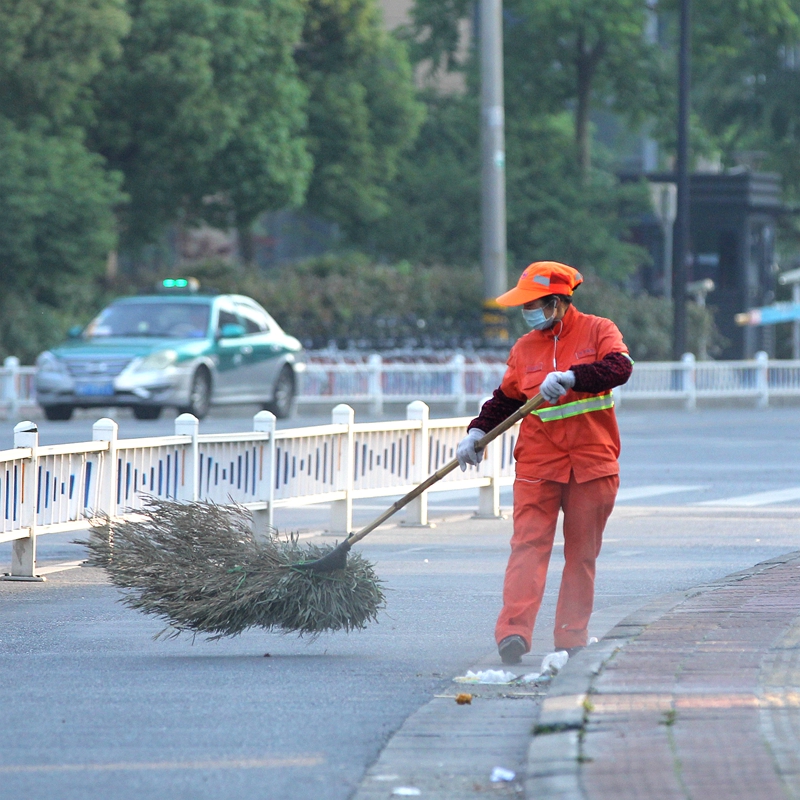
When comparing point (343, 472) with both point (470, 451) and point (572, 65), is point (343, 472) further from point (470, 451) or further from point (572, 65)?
point (572, 65)

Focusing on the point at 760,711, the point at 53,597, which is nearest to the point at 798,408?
the point at 53,597

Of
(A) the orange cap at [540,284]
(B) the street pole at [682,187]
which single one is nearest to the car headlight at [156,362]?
(B) the street pole at [682,187]

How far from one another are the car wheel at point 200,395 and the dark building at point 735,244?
1882 centimetres

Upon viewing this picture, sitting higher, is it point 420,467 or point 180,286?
point 180,286

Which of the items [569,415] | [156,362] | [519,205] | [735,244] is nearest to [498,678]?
[569,415]

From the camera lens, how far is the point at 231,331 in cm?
2400

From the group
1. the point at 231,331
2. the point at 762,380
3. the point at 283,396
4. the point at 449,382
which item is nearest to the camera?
the point at 231,331

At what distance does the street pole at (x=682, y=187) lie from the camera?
105 ft

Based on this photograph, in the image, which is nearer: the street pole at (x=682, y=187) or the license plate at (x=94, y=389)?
the license plate at (x=94, y=389)

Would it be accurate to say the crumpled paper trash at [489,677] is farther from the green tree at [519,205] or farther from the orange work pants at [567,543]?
the green tree at [519,205]

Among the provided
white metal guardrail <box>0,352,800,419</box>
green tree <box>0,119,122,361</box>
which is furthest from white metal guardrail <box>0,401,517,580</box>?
green tree <box>0,119,122,361</box>

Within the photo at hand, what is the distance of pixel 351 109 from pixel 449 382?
12.8 metres

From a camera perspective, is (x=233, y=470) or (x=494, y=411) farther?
(x=233, y=470)

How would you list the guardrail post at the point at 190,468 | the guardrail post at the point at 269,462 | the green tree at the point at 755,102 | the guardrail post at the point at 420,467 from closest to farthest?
the guardrail post at the point at 190,468, the guardrail post at the point at 269,462, the guardrail post at the point at 420,467, the green tree at the point at 755,102
